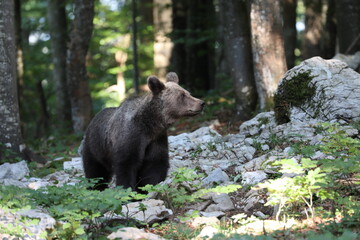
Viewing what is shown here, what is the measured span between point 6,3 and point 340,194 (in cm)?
747

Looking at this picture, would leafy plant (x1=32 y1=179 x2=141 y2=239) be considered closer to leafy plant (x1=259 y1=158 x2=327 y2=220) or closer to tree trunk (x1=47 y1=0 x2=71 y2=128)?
leafy plant (x1=259 y1=158 x2=327 y2=220)

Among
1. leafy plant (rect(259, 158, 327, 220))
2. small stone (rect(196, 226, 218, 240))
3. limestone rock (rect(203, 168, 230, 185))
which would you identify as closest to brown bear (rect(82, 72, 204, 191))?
limestone rock (rect(203, 168, 230, 185))

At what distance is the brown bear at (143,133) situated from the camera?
741cm

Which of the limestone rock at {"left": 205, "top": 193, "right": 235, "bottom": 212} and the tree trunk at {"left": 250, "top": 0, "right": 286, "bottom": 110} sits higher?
the tree trunk at {"left": 250, "top": 0, "right": 286, "bottom": 110}

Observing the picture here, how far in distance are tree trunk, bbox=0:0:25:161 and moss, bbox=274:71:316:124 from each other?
511 cm

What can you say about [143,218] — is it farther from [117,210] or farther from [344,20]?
[344,20]

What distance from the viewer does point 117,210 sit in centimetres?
540

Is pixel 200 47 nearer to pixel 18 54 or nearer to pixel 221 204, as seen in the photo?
pixel 18 54

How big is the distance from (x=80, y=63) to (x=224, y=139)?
7.26m

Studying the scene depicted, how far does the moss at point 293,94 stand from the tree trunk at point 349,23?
4.88m

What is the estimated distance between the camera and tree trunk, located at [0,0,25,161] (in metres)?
10.1

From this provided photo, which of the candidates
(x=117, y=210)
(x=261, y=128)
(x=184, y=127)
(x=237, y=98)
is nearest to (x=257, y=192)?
(x=117, y=210)

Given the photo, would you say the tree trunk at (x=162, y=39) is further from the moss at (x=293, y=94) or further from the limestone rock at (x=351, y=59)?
the moss at (x=293, y=94)

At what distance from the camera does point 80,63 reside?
1551 centimetres
